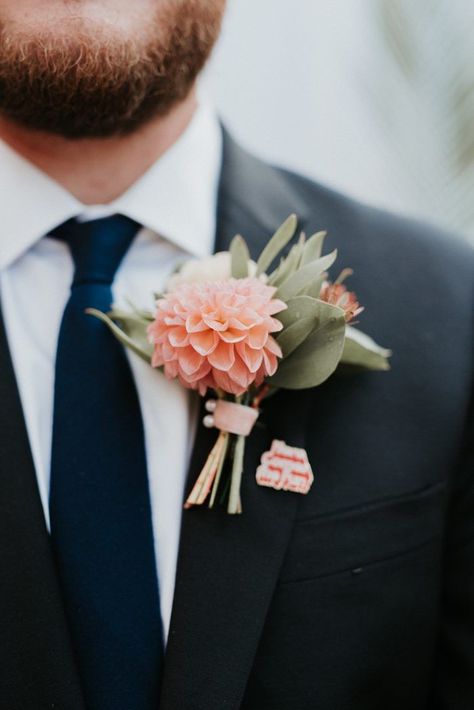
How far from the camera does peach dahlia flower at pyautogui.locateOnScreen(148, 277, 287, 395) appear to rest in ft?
3.10

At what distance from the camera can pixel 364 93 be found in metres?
3.00

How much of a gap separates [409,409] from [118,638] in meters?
0.56

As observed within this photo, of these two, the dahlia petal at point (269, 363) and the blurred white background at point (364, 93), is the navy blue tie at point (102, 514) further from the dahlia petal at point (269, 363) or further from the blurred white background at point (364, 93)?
the blurred white background at point (364, 93)

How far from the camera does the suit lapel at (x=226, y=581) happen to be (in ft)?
3.40

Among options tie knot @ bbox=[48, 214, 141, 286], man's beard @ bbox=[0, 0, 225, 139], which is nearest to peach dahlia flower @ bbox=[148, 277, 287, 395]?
tie knot @ bbox=[48, 214, 141, 286]

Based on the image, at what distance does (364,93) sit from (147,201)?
1.99m

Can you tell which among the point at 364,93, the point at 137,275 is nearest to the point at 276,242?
the point at 137,275

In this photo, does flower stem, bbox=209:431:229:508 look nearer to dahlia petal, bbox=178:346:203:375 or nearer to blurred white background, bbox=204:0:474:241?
dahlia petal, bbox=178:346:203:375

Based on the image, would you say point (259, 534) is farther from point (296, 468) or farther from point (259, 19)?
point (259, 19)

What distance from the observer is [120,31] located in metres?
1.15

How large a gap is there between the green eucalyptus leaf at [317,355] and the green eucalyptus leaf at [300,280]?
2.0 inches

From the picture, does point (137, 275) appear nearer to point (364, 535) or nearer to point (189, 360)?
point (189, 360)

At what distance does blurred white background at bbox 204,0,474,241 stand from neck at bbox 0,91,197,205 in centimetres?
92

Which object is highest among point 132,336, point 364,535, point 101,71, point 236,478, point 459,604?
point 101,71
